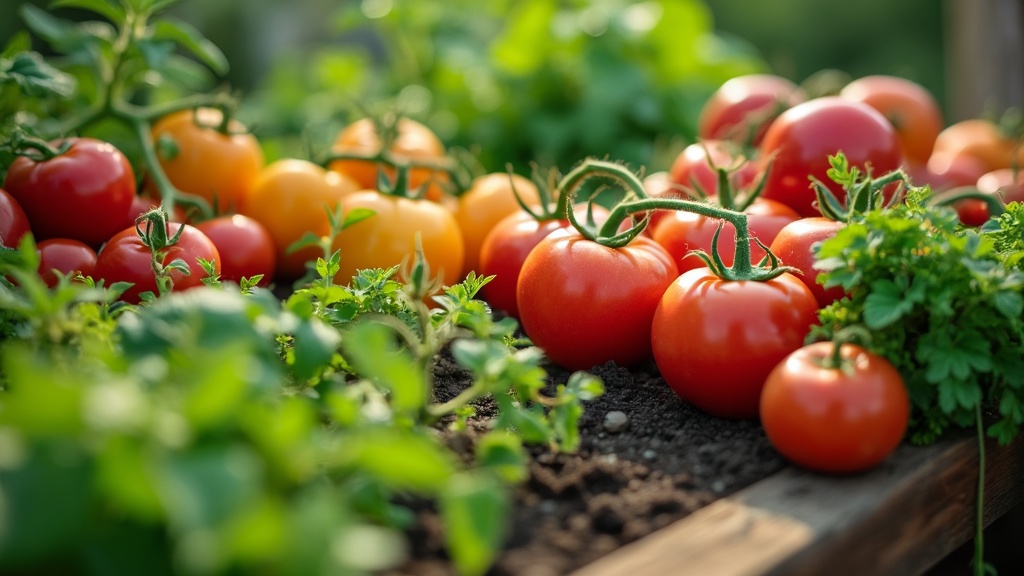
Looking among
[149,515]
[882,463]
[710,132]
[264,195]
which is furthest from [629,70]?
[149,515]

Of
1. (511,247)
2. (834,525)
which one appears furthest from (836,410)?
(511,247)

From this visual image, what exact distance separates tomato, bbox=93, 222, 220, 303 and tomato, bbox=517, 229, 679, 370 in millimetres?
490

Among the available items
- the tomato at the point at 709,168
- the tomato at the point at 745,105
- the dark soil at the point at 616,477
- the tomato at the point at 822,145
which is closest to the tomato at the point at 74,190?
the dark soil at the point at 616,477

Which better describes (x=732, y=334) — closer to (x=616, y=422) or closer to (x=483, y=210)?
(x=616, y=422)

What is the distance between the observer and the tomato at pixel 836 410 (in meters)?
0.95

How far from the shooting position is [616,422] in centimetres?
116

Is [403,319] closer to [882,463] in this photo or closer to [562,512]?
[562,512]

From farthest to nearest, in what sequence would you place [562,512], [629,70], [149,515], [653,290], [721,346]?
[629,70]
[653,290]
[721,346]
[562,512]
[149,515]

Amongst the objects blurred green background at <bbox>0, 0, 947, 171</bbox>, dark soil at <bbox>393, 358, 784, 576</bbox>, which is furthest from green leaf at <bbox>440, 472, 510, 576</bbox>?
blurred green background at <bbox>0, 0, 947, 171</bbox>

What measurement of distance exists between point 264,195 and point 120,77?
38 centimetres

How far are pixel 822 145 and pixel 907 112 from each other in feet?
2.34

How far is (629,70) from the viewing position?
8.38 feet

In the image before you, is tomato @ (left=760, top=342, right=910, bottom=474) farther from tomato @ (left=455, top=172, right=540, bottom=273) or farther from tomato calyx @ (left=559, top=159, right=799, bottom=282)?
tomato @ (left=455, top=172, right=540, bottom=273)

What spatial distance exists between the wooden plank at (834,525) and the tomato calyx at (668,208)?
29 centimetres
